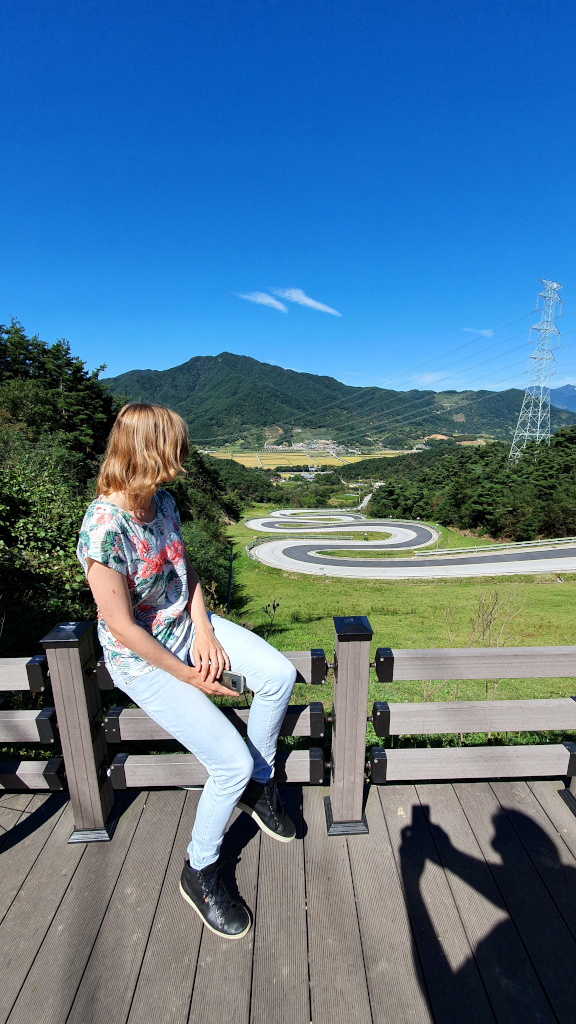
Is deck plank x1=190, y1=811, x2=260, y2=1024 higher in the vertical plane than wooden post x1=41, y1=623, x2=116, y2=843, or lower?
lower

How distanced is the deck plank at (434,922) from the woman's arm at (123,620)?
129 cm

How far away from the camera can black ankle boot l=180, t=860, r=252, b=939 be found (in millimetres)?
1745

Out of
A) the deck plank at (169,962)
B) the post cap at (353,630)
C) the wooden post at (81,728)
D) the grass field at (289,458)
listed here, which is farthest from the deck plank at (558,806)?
the grass field at (289,458)

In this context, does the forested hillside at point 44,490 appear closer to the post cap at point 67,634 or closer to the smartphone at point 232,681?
the post cap at point 67,634

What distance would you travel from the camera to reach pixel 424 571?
25.7 m

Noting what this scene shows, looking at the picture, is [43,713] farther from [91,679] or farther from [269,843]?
[269,843]

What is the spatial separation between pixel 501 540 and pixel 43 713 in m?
40.7

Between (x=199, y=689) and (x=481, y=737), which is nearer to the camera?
(x=199, y=689)

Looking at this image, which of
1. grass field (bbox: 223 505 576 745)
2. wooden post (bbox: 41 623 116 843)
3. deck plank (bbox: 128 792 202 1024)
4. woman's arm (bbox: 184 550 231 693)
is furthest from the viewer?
grass field (bbox: 223 505 576 745)

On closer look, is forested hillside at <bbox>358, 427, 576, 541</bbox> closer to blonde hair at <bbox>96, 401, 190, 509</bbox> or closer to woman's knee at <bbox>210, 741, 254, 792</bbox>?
woman's knee at <bbox>210, 741, 254, 792</bbox>

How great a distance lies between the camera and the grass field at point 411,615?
542 cm

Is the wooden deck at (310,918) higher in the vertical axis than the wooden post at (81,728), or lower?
lower

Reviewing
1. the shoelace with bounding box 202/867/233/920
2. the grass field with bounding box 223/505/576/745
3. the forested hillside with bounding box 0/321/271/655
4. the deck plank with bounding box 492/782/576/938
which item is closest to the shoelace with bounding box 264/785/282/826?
the shoelace with bounding box 202/867/233/920

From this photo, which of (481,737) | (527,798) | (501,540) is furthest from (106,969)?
(501,540)
